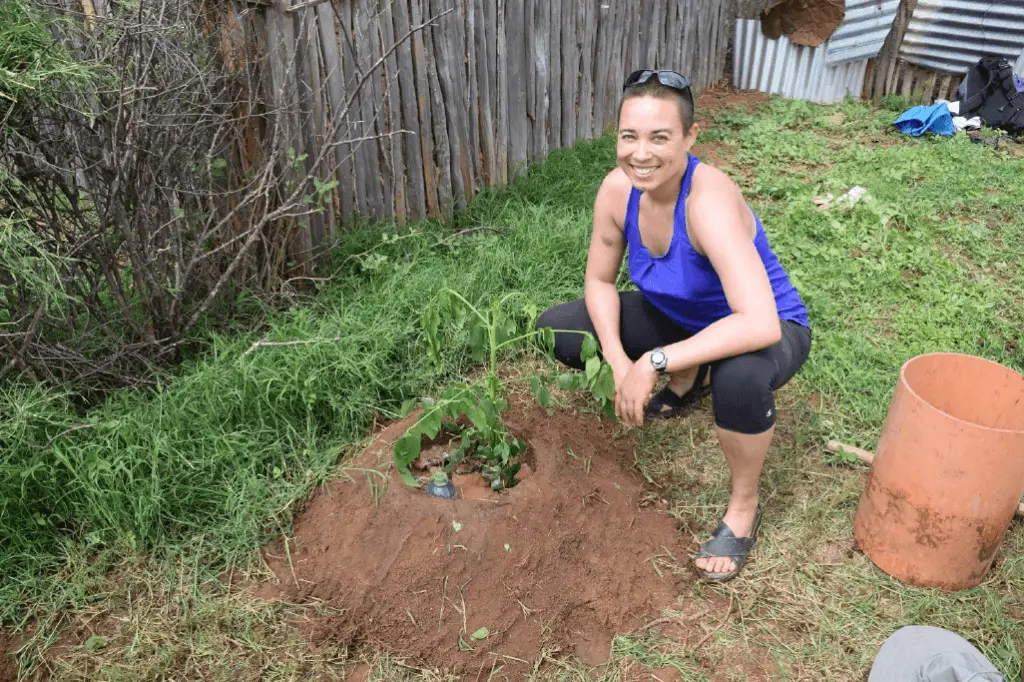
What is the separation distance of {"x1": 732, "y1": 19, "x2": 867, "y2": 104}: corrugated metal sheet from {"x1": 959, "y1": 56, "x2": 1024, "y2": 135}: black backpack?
100cm

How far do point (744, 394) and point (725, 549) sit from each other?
62 centimetres

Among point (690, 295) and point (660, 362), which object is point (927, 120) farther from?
point (660, 362)

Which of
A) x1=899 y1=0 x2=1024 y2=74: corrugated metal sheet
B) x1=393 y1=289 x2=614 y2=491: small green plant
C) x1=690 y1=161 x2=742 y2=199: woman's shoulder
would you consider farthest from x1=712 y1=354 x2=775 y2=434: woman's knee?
x1=899 y1=0 x2=1024 y2=74: corrugated metal sheet

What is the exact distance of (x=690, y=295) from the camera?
291cm

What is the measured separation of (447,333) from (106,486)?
5.22 feet

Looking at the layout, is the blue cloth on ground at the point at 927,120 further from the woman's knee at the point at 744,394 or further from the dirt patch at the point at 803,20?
the woman's knee at the point at 744,394

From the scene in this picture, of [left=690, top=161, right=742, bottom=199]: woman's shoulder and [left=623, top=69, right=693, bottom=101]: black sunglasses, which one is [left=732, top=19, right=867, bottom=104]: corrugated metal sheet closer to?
[left=690, top=161, right=742, bottom=199]: woman's shoulder

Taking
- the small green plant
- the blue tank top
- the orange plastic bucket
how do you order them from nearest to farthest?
the orange plastic bucket
the small green plant
the blue tank top

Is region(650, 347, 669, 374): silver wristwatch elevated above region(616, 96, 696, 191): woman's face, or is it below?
below

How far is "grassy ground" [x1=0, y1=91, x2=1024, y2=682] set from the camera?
2.59 m

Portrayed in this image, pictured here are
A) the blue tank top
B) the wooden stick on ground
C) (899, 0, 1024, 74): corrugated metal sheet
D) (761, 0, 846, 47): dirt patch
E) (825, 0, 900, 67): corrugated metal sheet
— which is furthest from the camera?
(761, 0, 846, 47): dirt patch

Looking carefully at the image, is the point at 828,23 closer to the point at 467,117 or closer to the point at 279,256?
the point at 467,117

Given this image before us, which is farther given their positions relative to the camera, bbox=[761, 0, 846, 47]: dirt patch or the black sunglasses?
bbox=[761, 0, 846, 47]: dirt patch

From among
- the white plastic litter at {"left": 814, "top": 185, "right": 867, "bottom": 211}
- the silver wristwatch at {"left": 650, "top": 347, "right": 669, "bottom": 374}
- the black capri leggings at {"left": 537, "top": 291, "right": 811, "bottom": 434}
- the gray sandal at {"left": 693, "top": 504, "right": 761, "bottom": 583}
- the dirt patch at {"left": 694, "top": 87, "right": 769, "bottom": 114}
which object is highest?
the silver wristwatch at {"left": 650, "top": 347, "right": 669, "bottom": 374}
